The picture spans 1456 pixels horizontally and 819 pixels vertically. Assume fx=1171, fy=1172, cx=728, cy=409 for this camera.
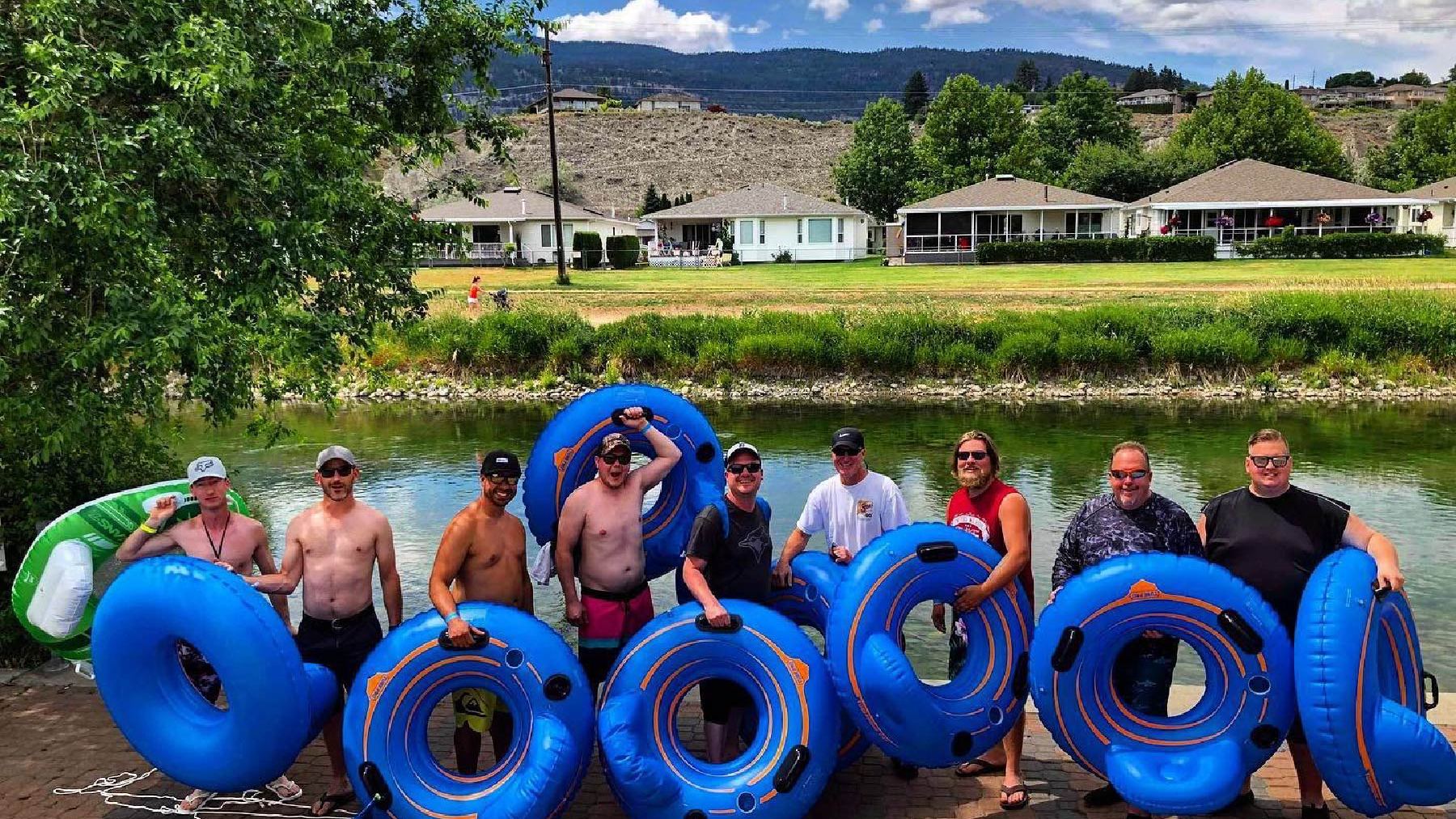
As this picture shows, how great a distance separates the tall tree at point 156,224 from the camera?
6.30 m

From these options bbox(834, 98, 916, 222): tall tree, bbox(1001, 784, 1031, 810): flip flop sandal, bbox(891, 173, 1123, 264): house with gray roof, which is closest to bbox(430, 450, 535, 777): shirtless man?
bbox(1001, 784, 1031, 810): flip flop sandal

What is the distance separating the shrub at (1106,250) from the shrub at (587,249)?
15638mm

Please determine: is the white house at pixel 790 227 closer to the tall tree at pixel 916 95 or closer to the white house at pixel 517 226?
the white house at pixel 517 226

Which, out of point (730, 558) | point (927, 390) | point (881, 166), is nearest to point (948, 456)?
point (927, 390)

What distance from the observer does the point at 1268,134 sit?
196 ft

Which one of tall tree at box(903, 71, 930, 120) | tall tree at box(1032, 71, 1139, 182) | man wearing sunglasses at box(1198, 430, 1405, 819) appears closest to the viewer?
man wearing sunglasses at box(1198, 430, 1405, 819)

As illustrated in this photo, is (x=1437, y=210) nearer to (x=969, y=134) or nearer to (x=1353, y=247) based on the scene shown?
(x=1353, y=247)

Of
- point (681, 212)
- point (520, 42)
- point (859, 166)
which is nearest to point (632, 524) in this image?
point (520, 42)

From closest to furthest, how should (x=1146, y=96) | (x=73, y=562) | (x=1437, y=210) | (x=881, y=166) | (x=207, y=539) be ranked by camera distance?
1. (x=207, y=539)
2. (x=73, y=562)
3. (x=1437, y=210)
4. (x=881, y=166)
5. (x=1146, y=96)

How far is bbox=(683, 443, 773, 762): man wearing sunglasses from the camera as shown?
204 inches

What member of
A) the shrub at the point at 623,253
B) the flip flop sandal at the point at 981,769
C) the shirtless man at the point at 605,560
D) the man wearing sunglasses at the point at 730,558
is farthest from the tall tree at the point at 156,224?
the shrub at the point at 623,253

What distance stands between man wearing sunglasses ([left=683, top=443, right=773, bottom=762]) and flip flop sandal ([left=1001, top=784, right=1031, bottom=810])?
118 centimetres

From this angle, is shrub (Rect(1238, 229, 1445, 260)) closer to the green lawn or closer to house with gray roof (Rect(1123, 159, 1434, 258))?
the green lawn

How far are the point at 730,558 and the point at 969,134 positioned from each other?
2310 inches
